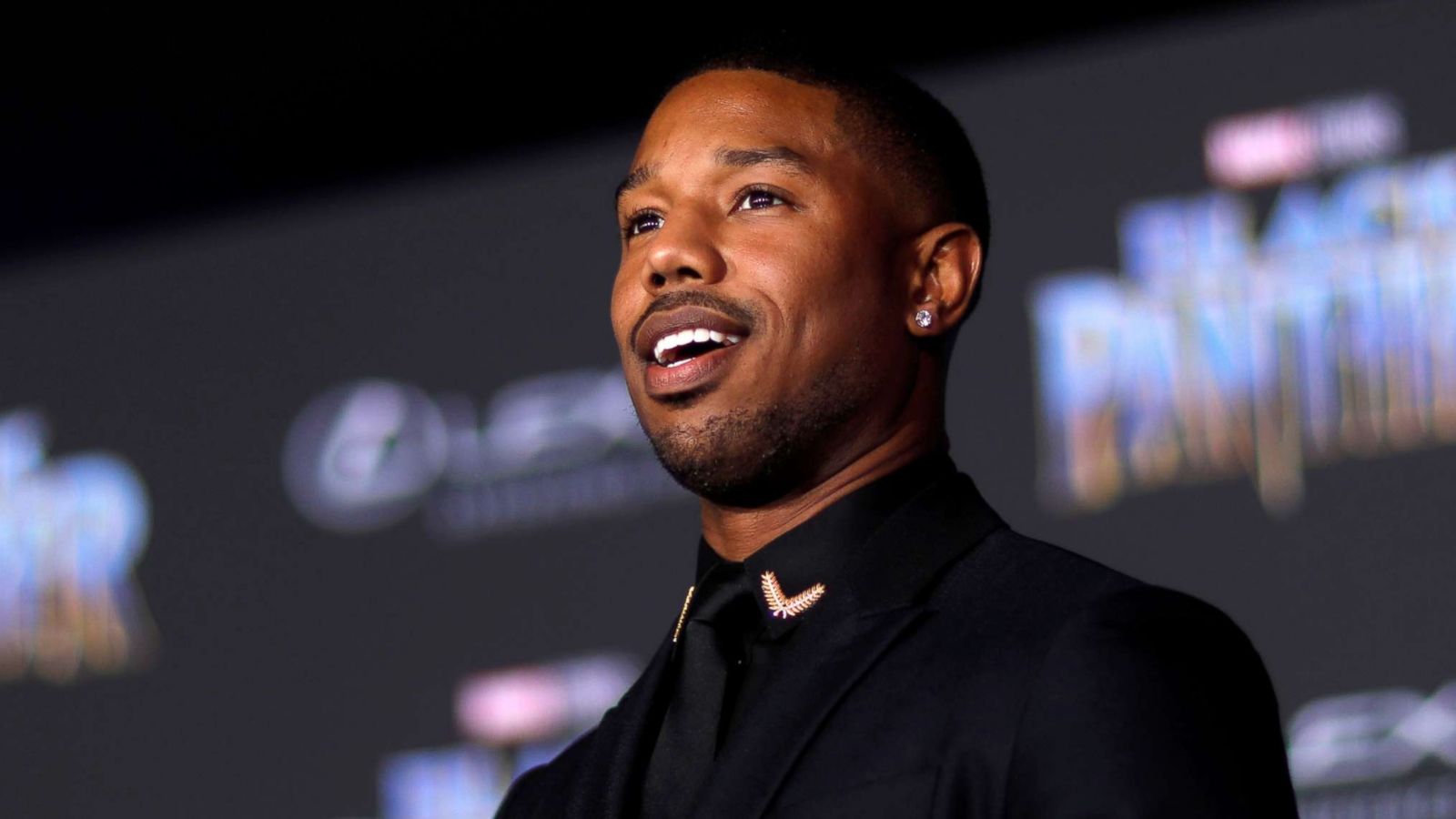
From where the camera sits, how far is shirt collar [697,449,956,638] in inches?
65.9

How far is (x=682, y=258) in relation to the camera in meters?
1.71

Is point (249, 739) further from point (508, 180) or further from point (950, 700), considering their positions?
point (950, 700)

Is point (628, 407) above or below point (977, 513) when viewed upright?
above

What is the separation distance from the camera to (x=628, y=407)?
397 centimetres

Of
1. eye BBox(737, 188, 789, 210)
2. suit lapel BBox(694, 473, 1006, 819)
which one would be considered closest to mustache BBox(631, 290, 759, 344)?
eye BBox(737, 188, 789, 210)

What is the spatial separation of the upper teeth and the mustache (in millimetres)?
18

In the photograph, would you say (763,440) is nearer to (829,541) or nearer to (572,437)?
(829,541)

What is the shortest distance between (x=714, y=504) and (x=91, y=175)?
3599mm

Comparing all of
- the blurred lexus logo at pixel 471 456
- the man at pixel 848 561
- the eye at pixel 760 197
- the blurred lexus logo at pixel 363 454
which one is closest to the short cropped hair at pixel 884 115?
the man at pixel 848 561

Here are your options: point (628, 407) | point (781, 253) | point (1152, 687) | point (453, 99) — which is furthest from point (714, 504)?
point (453, 99)

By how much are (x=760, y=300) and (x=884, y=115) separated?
0.88ft

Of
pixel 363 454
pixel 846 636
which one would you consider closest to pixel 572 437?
pixel 363 454

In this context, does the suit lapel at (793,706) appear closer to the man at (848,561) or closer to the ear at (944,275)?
the man at (848,561)

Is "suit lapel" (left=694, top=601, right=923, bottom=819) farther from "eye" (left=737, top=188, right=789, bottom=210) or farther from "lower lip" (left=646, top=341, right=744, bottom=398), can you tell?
"eye" (left=737, top=188, right=789, bottom=210)
